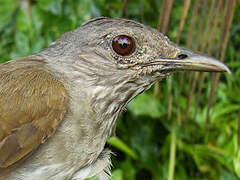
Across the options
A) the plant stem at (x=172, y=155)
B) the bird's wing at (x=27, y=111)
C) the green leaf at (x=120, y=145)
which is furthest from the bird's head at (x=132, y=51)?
the plant stem at (x=172, y=155)

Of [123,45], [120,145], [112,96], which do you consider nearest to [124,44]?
[123,45]

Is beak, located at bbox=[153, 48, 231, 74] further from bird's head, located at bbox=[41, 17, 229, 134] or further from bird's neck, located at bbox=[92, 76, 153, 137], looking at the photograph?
bird's neck, located at bbox=[92, 76, 153, 137]

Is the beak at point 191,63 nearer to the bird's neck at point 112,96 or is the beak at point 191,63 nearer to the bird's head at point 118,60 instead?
the bird's head at point 118,60

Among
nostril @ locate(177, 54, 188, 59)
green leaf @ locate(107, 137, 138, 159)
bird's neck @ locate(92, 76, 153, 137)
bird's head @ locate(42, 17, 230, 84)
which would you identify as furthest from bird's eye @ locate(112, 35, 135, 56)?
green leaf @ locate(107, 137, 138, 159)

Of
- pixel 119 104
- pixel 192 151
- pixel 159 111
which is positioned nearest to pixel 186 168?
pixel 192 151

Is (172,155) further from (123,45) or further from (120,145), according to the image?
(123,45)

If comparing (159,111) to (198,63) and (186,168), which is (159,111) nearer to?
(186,168)
